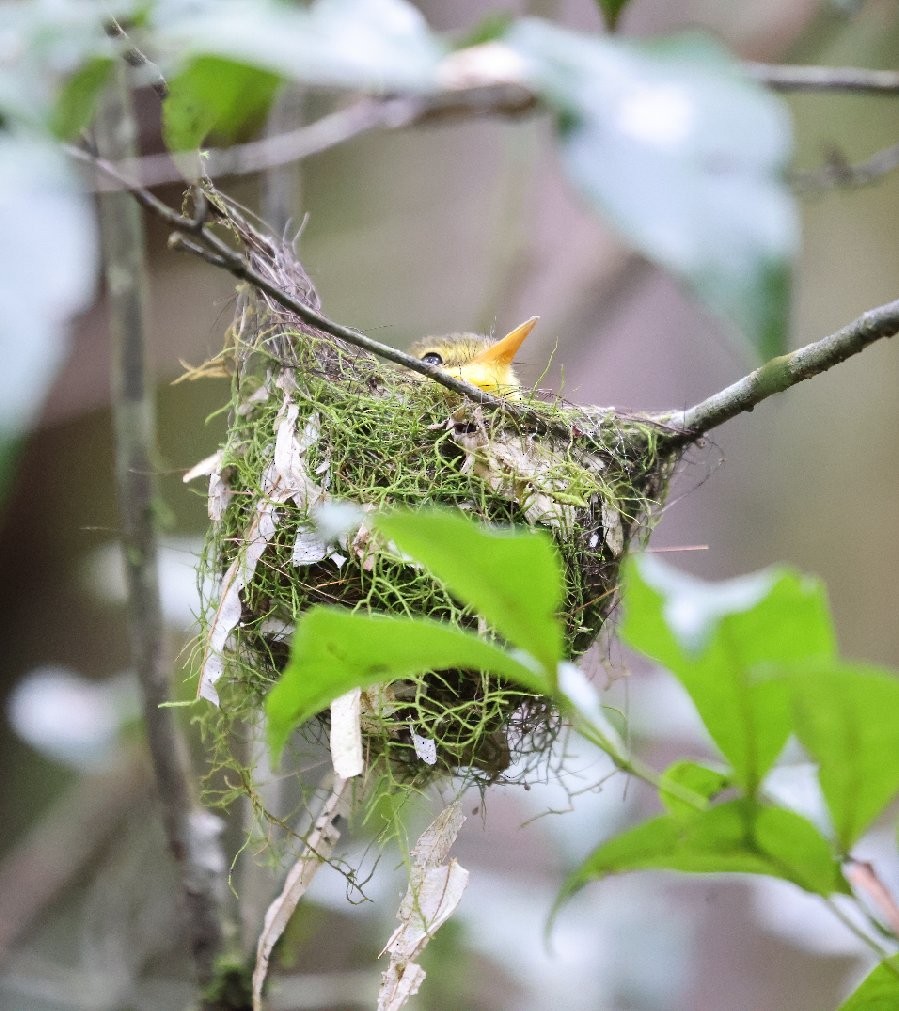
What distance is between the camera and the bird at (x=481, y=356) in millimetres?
1983

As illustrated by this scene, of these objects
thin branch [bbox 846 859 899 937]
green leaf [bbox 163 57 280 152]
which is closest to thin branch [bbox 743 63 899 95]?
green leaf [bbox 163 57 280 152]

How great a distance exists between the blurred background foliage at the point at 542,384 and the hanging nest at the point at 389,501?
0.46m

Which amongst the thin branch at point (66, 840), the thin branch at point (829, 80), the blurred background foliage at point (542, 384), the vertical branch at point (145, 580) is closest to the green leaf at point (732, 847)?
the vertical branch at point (145, 580)

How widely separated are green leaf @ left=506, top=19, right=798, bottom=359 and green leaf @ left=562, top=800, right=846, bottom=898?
370 millimetres

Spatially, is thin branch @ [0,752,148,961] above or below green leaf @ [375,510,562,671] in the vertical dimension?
below

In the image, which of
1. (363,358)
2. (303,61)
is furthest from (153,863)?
(303,61)

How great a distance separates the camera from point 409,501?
1.49 metres

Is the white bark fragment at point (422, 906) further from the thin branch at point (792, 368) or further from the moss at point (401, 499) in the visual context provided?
the thin branch at point (792, 368)

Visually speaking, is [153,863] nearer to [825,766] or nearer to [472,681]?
[472,681]

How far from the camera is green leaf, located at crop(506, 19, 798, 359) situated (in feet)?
3.24

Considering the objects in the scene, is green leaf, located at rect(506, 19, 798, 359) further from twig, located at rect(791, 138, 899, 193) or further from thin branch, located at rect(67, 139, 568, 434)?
twig, located at rect(791, 138, 899, 193)

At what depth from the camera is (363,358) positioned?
1.76 m

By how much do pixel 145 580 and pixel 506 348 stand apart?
83 cm

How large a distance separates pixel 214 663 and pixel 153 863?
2.26 m
